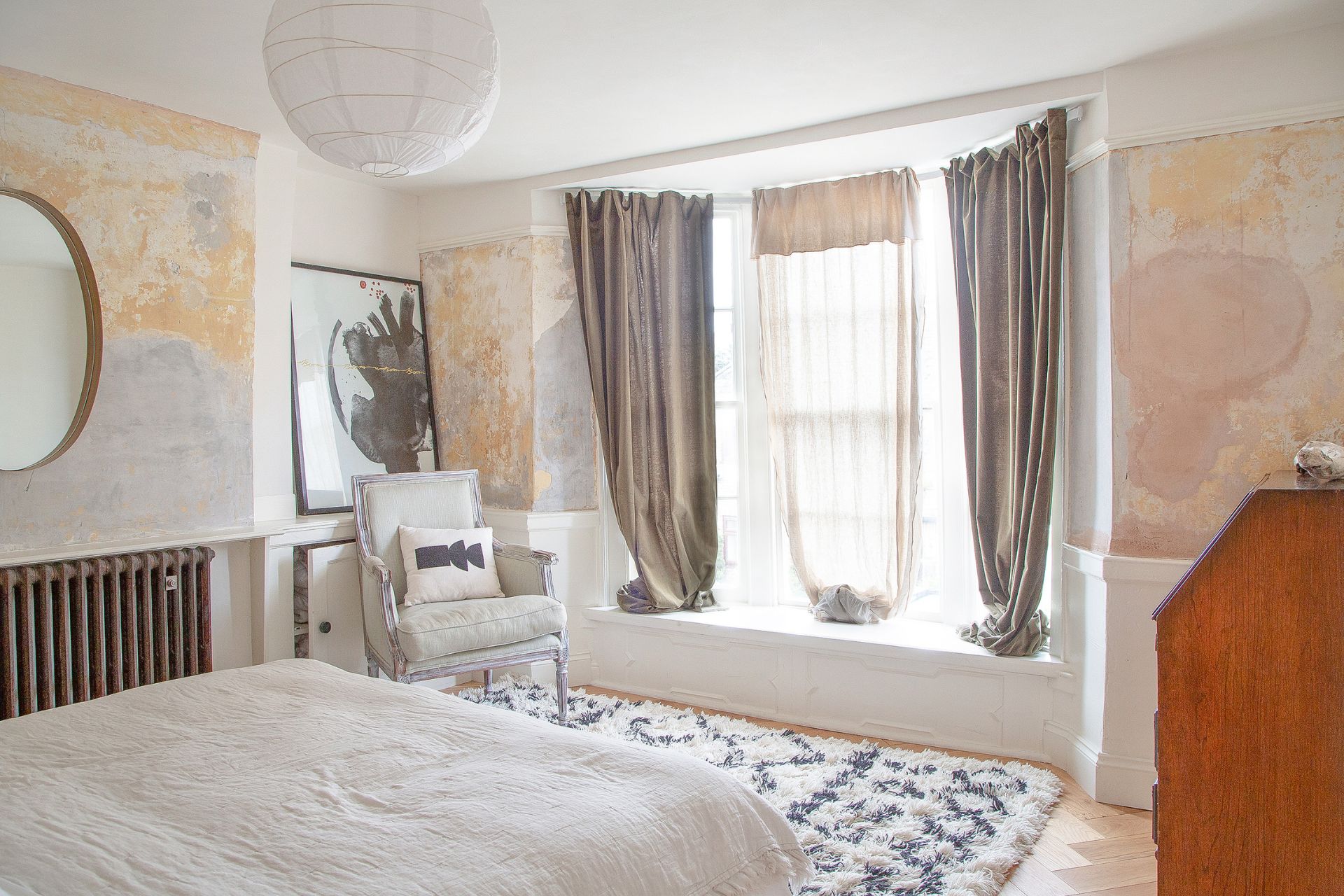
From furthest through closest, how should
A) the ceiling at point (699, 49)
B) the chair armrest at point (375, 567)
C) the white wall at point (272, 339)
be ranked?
the white wall at point (272, 339) → the chair armrest at point (375, 567) → the ceiling at point (699, 49)

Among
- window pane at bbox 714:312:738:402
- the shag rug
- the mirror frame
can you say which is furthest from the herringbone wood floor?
the mirror frame

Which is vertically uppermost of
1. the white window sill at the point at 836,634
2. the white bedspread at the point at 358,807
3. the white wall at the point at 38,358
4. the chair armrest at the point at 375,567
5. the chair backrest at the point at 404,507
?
the white wall at the point at 38,358

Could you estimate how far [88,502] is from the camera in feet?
9.87

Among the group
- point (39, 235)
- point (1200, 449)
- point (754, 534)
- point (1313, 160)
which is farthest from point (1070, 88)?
point (39, 235)

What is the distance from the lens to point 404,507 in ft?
12.5

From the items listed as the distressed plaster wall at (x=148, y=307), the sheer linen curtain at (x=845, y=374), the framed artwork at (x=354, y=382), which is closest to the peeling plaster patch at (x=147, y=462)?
the distressed plaster wall at (x=148, y=307)

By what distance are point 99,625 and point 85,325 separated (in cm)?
108

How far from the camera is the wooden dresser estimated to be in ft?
5.44

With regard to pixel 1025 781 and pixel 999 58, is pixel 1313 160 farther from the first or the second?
pixel 1025 781

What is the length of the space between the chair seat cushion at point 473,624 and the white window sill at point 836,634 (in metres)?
0.62

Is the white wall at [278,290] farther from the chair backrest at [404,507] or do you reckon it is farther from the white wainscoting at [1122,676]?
the white wainscoting at [1122,676]

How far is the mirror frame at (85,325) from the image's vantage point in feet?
9.63

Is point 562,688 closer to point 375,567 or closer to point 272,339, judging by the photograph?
point 375,567

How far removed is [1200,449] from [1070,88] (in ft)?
4.45
